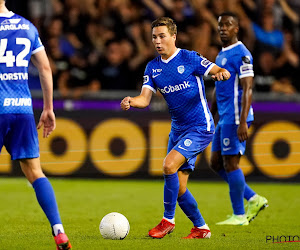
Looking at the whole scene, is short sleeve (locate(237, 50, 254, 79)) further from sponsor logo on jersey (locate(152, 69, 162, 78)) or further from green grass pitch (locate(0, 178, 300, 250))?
green grass pitch (locate(0, 178, 300, 250))

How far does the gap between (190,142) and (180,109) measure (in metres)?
0.36

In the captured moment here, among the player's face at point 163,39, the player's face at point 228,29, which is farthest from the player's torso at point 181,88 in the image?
the player's face at point 228,29

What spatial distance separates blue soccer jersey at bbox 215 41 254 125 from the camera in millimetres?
7949

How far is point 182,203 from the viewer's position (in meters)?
6.75

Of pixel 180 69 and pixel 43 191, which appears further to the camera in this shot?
pixel 180 69

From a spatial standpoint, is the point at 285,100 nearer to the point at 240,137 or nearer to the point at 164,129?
the point at 164,129

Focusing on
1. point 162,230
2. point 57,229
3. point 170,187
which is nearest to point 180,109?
point 170,187

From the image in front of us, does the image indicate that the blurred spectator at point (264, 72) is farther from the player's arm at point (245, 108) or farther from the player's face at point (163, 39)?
the player's face at point (163, 39)

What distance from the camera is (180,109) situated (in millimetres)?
6801

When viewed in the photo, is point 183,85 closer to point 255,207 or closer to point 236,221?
point 236,221

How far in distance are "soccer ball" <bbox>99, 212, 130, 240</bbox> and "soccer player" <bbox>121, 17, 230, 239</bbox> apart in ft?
1.02

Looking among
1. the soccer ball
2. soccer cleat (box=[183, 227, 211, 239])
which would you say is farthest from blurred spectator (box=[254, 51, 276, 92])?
the soccer ball

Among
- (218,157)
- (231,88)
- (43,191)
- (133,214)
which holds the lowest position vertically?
(133,214)

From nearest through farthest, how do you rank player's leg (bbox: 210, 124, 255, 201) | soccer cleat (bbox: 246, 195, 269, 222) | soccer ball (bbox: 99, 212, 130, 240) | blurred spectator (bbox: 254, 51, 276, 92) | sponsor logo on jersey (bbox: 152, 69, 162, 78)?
soccer ball (bbox: 99, 212, 130, 240)
sponsor logo on jersey (bbox: 152, 69, 162, 78)
soccer cleat (bbox: 246, 195, 269, 222)
player's leg (bbox: 210, 124, 255, 201)
blurred spectator (bbox: 254, 51, 276, 92)
